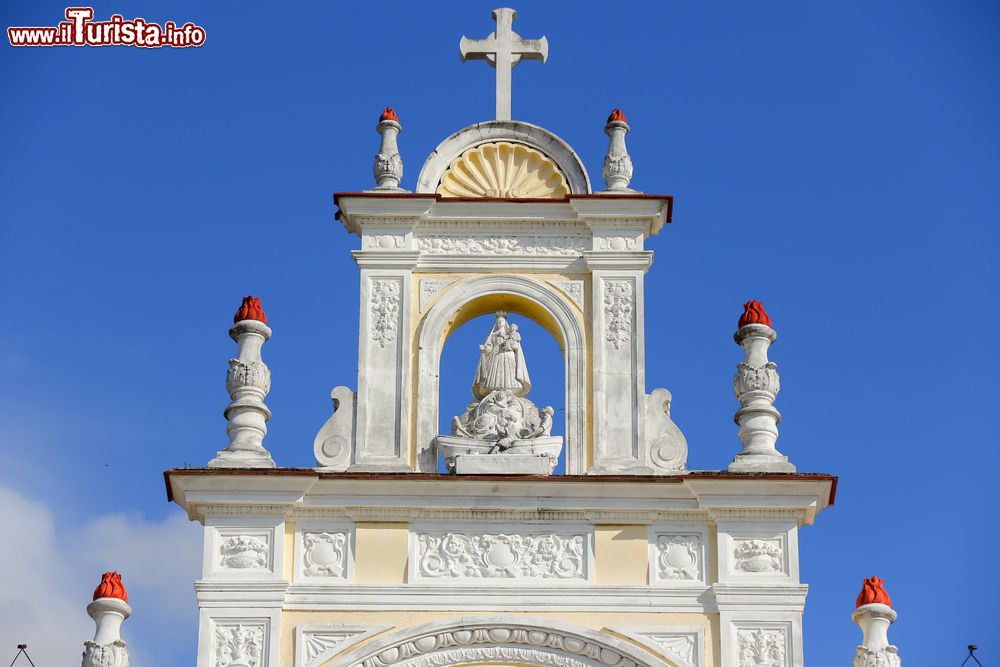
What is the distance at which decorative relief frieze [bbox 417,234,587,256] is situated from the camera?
20062mm

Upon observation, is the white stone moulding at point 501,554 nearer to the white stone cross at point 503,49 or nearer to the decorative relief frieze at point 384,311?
the decorative relief frieze at point 384,311

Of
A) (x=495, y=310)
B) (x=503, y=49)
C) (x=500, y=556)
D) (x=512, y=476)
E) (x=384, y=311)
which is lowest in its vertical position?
(x=500, y=556)

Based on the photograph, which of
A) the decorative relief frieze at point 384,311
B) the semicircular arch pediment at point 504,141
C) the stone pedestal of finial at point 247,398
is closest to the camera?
the stone pedestal of finial at point 247,398

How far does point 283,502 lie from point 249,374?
1225mm

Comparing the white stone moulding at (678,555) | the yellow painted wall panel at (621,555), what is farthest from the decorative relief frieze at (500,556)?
the white stone moulding at (678,555)

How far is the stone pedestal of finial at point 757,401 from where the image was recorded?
18578mm

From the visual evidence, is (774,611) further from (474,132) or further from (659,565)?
(474,132)

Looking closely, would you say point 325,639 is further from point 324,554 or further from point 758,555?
point 758,555

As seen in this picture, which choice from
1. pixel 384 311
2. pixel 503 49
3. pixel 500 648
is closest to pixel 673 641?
pixel 500 648

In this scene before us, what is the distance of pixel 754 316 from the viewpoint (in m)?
19.2

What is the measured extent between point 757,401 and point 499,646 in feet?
10.2

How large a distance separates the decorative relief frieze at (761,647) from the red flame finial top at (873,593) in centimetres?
75

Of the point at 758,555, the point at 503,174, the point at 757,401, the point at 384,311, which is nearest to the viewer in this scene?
the point at 758,555

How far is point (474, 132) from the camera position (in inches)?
813
